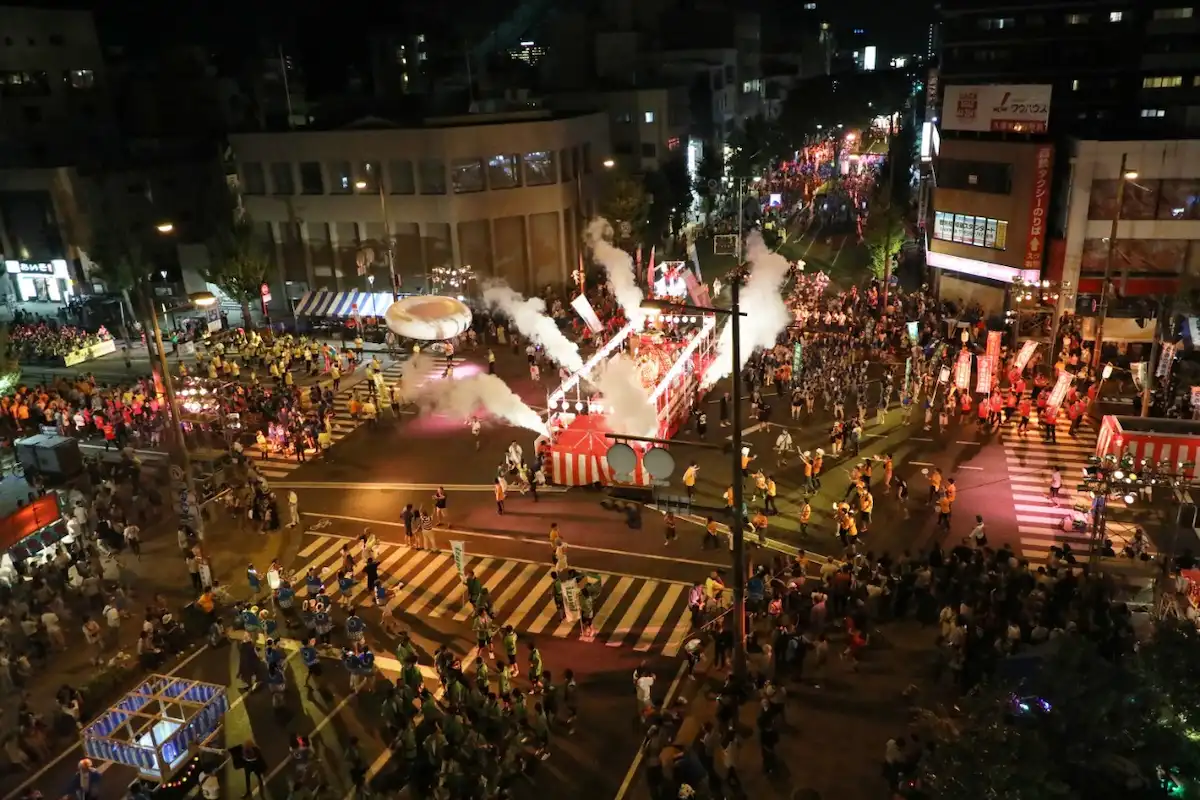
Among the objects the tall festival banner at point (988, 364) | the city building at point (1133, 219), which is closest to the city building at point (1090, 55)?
the city building at point (1133, 219)

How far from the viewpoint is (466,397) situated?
34.2 meters

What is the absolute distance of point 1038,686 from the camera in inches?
381

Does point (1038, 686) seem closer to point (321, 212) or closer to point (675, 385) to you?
point (675, 385)

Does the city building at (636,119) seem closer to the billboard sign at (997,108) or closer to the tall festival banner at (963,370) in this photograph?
the billboard sign at (997,108)

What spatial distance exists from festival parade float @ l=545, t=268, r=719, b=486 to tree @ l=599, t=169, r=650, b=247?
661 inches

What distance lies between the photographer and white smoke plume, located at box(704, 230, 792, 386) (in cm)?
3247

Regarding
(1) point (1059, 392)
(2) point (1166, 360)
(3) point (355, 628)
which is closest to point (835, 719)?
(3) point (355, 628)

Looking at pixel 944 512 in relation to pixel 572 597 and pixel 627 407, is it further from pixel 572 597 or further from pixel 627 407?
pixel 572 597

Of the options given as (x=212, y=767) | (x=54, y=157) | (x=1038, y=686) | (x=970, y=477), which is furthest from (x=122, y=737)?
(x=54, y=157)

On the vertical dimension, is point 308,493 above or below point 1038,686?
below

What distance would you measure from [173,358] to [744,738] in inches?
1413

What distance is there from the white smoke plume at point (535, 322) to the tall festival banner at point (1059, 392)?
1545 cm

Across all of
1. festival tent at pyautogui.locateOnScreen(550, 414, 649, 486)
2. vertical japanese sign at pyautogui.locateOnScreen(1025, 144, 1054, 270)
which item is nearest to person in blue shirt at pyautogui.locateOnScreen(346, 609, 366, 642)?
festival tent at pyautogui.locateOnScreen(550, 414, 649, 486)

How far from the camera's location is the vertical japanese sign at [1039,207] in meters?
34.9
